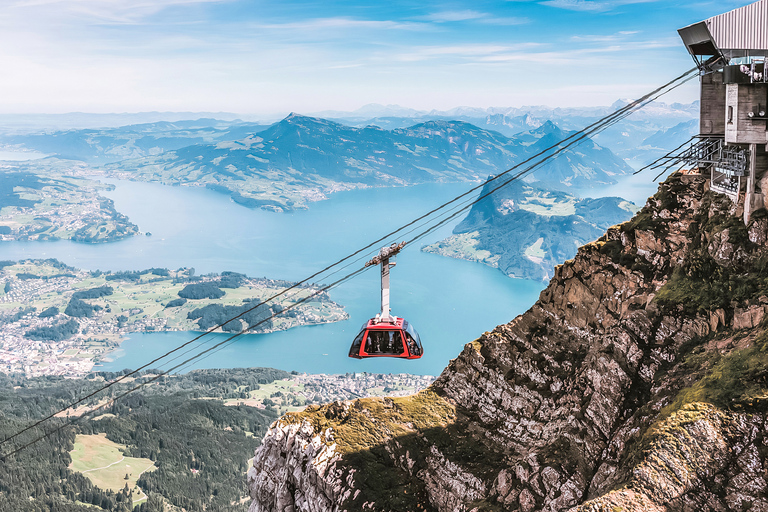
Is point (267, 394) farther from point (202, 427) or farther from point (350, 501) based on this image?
point (350, 501)

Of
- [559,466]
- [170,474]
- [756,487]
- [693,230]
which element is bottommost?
[170,474]

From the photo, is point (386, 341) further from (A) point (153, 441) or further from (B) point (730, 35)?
(A) point (153, 441)

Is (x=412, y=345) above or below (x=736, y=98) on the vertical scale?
below

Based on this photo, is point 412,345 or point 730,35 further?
point 412,345

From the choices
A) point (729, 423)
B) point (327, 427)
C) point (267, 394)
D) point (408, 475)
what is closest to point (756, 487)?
point (729, 423)

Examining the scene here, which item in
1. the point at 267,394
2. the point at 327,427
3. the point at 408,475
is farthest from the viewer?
the point at 267,394

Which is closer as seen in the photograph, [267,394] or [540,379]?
[540,379]

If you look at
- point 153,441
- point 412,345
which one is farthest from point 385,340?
point 153,441

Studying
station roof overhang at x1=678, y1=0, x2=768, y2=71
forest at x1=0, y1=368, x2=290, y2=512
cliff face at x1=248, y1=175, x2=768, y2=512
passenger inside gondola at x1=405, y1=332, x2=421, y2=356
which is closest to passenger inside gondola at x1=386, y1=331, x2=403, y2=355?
passenger inside gondola at x1=405, y1=332, x2=421, y2=356

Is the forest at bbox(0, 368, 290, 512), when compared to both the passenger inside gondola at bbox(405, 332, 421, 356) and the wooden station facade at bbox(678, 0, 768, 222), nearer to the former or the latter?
the passenger inside gondola at bbox(405, 332, 421, 356)
